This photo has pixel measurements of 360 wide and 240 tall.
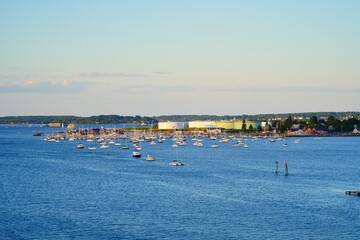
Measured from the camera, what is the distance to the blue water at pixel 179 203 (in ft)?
135

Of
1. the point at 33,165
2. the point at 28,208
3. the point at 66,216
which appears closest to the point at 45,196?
the point at 28,208

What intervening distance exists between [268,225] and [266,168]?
43.4 metres

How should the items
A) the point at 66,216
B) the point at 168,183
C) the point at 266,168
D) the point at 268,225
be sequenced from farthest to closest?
the point at 266,168, the point at 168,183, the point at 66,216, the point at 268,225

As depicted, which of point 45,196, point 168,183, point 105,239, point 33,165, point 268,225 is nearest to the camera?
point 105,239

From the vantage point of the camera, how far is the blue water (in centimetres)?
4128

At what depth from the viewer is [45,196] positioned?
57.5m

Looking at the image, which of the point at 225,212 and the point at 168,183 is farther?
the point at 168,183

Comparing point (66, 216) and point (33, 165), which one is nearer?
point (66, 216)

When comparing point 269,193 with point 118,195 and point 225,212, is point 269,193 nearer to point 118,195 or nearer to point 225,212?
point 225,212

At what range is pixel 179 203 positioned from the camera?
2060 inches

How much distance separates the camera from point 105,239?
3881cm

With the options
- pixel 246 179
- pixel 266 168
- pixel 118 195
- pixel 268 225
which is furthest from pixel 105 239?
pixel 266 168

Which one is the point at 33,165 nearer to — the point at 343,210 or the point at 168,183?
the point at 168,183

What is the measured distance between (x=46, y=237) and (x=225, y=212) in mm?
15707
